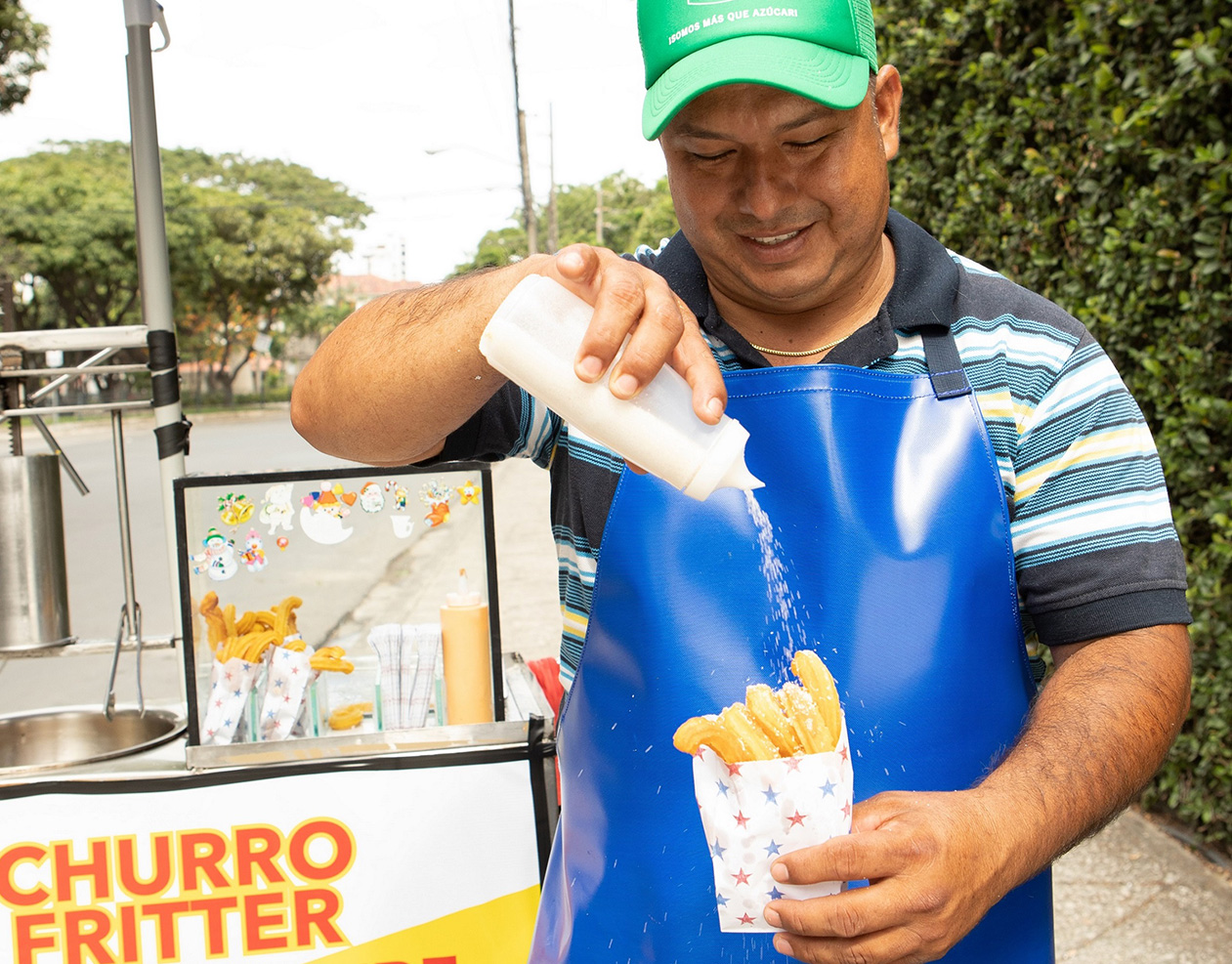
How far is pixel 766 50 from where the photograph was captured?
4.18 ft

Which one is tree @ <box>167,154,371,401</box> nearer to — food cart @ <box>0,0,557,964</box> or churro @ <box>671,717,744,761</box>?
food cart @ <box>0,0,557,964</box>

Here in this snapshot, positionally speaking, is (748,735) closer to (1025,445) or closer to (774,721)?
(774,721)

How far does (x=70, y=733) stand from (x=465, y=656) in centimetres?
116

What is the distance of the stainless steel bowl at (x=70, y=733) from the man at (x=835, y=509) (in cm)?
153

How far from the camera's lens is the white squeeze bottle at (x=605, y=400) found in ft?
3.69

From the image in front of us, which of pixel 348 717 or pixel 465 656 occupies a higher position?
pixel 465 656

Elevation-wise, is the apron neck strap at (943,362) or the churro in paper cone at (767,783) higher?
the apron neck strap at (943,362)

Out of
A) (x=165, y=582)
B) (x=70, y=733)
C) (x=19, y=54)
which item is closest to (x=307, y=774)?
(x=70, y=733)

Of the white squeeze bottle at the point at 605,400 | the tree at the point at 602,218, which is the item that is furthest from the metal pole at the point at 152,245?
the tree at the point at 602,218

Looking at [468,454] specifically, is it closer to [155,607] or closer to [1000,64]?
[1000,64]

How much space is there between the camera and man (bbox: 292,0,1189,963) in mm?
1291

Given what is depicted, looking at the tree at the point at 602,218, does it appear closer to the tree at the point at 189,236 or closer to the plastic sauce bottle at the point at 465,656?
the tree at the point at 189,236

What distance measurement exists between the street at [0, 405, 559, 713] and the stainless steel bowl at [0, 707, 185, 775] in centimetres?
15

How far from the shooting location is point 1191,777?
11.4 feet
